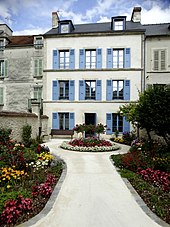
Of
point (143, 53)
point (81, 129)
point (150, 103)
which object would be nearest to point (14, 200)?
point (150, 103)

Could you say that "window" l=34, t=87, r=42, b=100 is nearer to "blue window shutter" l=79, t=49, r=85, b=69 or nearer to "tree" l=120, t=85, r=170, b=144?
"blue window shutter" l=79, t=49, r=85, b=69

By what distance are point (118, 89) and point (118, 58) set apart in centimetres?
257

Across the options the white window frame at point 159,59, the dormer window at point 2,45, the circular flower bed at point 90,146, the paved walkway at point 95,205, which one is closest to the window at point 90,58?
the white window frame at point 159,59

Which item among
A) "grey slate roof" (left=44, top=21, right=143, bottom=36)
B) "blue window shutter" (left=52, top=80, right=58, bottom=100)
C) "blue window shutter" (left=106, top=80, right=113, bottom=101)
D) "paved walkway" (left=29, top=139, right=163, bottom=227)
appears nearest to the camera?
"paved walkway" (left=29, top=139, right=163, bottom=227)

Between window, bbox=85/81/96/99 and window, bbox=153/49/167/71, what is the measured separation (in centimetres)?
512

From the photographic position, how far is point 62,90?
15.6 metres

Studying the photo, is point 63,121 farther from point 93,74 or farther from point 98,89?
point 93,74

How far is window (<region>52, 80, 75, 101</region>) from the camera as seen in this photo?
15.3 m

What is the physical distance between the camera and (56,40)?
616 inches

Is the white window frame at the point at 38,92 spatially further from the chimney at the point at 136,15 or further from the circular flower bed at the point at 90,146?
the chimney at the point at 136,15

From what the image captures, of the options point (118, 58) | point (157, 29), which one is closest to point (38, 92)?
point (118, 58)

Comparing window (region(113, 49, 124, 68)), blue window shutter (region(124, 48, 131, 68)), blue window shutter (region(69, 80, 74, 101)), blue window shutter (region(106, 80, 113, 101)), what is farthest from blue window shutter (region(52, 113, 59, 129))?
blue window shutter (region(124, 48, 131, 68))

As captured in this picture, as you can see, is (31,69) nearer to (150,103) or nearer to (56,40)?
(56,40)

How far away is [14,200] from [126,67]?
1361 cm
